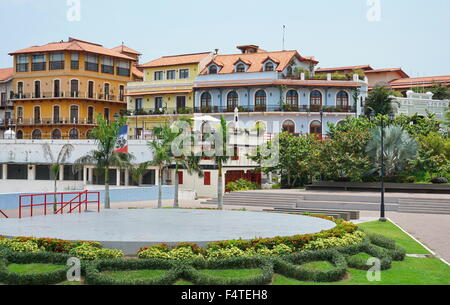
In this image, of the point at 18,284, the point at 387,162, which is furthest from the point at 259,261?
the point at 387,162

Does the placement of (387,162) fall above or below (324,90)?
below

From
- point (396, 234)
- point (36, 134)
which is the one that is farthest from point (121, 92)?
point (396, 234)

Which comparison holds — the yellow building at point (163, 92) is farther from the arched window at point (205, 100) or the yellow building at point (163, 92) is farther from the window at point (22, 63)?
the window at point (22, 63)

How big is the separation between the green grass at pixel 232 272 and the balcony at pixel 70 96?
53747 mm

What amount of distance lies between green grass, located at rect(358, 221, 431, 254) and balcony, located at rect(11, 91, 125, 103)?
149 feet

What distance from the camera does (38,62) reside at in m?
69.9

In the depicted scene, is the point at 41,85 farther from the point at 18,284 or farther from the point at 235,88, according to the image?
the point at 18,284

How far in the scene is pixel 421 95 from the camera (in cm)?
6900

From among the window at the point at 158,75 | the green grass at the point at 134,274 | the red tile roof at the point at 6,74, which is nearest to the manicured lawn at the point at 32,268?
the green grass at the point at 134,274

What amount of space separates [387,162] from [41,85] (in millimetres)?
42610

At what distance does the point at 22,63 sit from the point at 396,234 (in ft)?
185

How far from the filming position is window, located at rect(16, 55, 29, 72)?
70688 mm

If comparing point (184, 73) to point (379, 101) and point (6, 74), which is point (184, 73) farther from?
point (6, 74)

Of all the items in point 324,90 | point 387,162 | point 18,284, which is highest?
point 324,90
